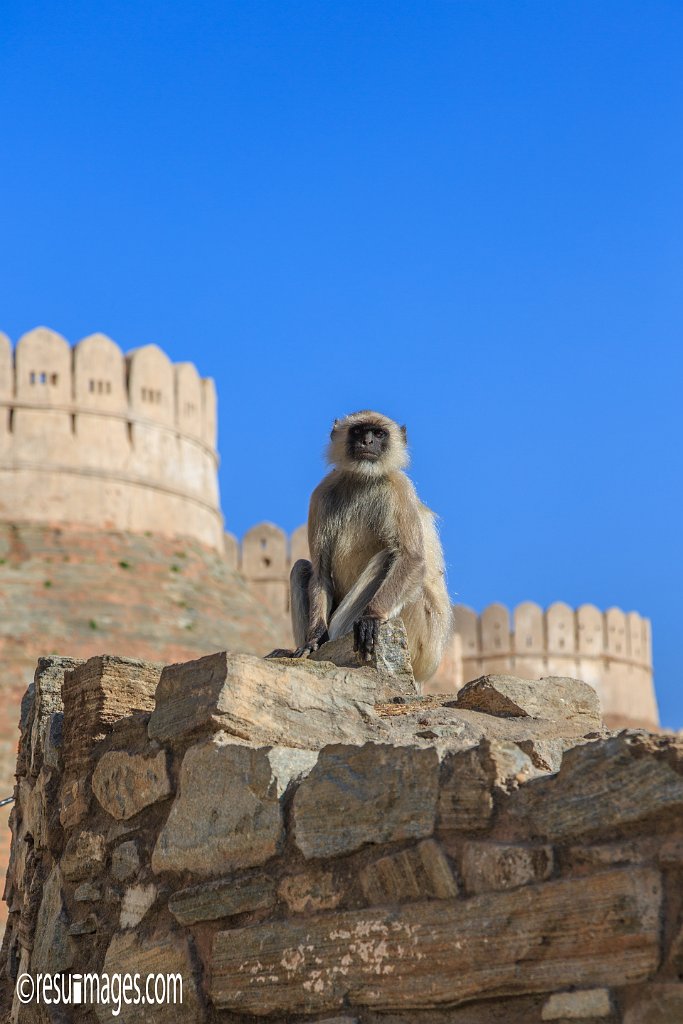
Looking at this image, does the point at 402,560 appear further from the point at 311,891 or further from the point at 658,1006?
the point at 658,1006

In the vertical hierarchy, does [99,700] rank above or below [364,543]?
below

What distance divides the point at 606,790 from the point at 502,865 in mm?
279

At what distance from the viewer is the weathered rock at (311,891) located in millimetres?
3387

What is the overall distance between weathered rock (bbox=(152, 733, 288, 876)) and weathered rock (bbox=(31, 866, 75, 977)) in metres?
0.43

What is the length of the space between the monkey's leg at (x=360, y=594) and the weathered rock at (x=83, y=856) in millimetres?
2209

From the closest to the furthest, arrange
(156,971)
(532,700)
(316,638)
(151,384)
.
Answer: (156,971)
(532,700)
(316,638)
(151,384)

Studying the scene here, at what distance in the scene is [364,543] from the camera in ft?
21.3

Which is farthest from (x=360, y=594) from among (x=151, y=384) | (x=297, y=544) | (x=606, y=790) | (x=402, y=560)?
(x=297, y=544)

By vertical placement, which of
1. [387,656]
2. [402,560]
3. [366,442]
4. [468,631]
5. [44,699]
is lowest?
[44,699]

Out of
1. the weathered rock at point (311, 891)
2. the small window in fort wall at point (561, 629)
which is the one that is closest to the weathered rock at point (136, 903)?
the weathered rock at point (311, 891)

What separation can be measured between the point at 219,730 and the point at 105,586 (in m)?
17.3

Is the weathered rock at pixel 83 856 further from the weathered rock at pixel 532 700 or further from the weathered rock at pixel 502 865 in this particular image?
the weathered rock at pixel 502 865

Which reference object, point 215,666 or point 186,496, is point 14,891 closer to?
point 215,666

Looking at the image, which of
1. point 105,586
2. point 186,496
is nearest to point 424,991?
point 105,586
